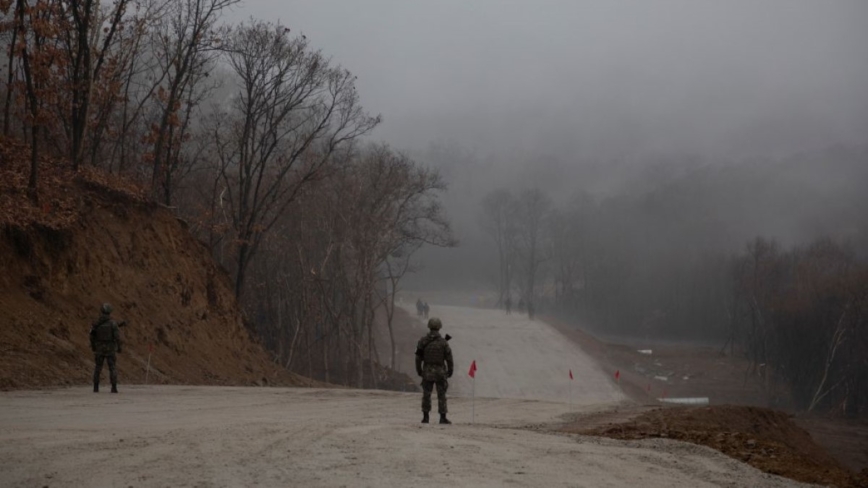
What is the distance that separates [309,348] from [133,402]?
3702 centimetres

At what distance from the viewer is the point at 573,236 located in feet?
390

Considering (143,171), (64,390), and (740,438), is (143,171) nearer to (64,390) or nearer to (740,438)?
(64,390)

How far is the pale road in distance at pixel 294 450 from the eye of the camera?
10305mm

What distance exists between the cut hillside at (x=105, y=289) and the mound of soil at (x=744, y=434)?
1471cm

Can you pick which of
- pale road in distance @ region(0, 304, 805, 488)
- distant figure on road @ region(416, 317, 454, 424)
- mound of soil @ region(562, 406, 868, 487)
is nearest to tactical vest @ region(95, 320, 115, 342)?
pale road in distance @ region(0, 304, 805, 488)

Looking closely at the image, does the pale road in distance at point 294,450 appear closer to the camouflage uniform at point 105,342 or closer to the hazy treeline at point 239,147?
the camouflage uniform at point 105,342

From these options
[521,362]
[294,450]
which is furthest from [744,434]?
[521,362]

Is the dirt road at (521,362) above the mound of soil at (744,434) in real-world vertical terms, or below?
above

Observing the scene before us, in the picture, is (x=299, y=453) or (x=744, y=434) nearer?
(x=299, y=453)

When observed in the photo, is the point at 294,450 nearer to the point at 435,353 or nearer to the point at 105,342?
the point at 435,353

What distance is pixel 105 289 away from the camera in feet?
98.8

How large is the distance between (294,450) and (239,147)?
1272 inches

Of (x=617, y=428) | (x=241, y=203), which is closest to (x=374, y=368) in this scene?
(x=241, y=203)

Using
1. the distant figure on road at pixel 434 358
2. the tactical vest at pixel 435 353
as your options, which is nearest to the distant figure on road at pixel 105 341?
the distant figure on road at pixel 434 358
